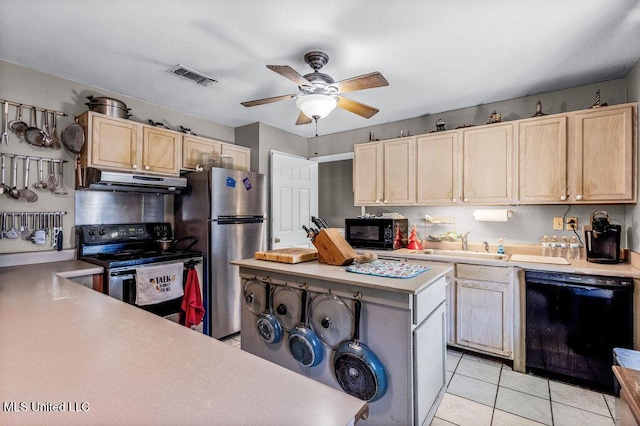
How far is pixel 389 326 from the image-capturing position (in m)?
1.66

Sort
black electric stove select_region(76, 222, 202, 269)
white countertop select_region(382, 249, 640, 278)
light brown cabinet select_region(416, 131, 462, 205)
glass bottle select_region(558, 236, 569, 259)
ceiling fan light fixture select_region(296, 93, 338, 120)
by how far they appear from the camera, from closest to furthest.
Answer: ceiling fan light fixture select_region(296, 93, 338, 120)
white countertop select_region(382, 249, 640, 278)
black electric stove select_region(76, 222, 202, 269)
glass bottle select_region(558, 236, 569, 259)
light brown cabinet select_region(416, 131, 462, 205)

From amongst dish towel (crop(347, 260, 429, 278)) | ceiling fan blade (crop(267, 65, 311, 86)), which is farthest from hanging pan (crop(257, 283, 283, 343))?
ceiling fan blade (crop(267, 65, 311, 86))

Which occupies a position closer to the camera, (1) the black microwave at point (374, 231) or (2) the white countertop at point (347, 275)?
(2) the white countertop at point (347, 275)

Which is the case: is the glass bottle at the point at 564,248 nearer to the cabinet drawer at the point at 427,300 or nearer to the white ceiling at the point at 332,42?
the white ceiling at the point at 332,42

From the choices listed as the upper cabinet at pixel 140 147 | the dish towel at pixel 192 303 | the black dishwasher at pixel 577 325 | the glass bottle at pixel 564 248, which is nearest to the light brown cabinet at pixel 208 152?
the upper cabinet at pixel 140 147

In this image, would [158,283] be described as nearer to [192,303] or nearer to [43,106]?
[192,303]

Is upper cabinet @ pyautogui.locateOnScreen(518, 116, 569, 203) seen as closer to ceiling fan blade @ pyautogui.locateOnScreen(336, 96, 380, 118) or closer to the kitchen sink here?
the kitchen sink

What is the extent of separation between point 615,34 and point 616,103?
0.95 metres

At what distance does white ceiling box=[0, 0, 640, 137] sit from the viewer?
182 centimetres

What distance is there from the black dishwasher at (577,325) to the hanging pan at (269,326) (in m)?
2.08

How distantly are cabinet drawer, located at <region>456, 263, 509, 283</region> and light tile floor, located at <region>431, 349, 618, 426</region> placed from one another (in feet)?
2.54

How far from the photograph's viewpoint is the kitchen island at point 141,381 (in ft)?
2.05

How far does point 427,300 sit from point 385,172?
222 cm

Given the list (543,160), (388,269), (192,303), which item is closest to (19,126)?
(192,303)
